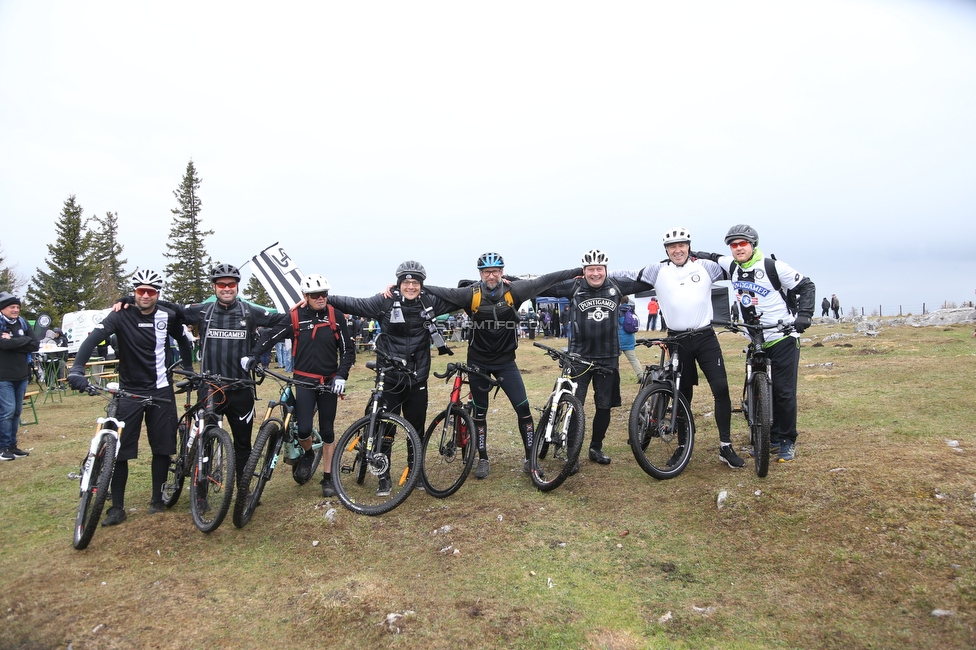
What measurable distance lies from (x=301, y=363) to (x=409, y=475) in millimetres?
1767

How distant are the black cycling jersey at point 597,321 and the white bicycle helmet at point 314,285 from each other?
2845 mm

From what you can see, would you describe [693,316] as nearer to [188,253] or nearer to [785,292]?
[785,292]

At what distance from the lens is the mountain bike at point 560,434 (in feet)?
19.8

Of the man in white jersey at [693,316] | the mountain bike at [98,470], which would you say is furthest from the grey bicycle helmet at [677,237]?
the mountain bike at [98,470]

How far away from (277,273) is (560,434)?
9821 mm

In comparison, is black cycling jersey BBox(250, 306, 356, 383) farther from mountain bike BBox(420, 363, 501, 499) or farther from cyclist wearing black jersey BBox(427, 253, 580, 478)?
cyclist wearing black jersey BBox(427, 253, 580, 478)

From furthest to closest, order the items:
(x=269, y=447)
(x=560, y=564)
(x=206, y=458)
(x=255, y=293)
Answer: (x=255, y=293)
(x=269, y=447)
(x=206, y=458)
(x=560, y=564)

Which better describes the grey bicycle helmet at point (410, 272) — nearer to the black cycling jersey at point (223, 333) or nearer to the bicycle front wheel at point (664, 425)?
the black cycling jersey at point (223, 333)

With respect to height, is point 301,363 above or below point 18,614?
above

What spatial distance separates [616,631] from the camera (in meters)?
3.71

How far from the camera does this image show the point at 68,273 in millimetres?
42344

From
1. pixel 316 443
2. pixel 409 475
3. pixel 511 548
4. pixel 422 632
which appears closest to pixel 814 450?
pixel 511 548

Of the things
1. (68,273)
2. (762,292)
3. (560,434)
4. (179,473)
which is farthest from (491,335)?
(68,273)

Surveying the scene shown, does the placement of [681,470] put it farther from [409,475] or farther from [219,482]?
[219,482]
